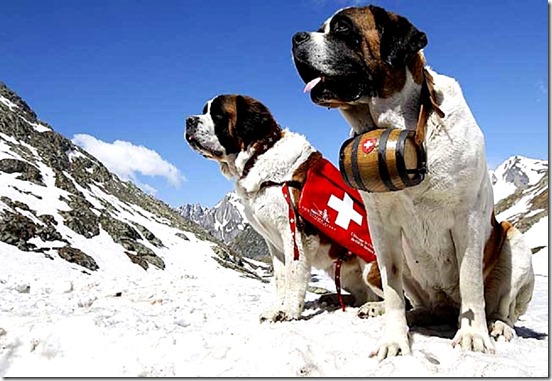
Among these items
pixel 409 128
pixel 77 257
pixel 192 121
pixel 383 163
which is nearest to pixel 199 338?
pixel 383 163

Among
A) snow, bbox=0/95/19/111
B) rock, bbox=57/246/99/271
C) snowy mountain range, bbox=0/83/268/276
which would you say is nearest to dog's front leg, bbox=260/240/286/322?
snowy mountain range, bbox=0/83/268/276

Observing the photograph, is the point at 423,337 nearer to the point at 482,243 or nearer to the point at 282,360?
the point at 482,243

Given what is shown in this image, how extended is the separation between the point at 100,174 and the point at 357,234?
275 ft

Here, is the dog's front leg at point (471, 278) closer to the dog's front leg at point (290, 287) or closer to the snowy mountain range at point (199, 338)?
the snowy mountain range at point (199, 338)

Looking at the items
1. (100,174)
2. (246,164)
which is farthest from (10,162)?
(246,164)

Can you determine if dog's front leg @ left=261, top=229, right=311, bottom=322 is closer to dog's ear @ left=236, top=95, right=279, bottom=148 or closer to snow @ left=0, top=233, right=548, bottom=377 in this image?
snow @ left=0, top=233, right=548, bottom=377

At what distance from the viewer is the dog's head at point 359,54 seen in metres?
3.69

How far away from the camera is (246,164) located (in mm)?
6023

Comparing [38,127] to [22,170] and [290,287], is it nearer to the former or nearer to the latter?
[22,170]

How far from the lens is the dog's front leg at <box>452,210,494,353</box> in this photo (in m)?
3.82

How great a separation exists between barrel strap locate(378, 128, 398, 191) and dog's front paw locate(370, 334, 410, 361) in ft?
3.47

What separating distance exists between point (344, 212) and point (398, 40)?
2.31 meters

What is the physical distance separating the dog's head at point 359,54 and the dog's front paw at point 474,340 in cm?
176

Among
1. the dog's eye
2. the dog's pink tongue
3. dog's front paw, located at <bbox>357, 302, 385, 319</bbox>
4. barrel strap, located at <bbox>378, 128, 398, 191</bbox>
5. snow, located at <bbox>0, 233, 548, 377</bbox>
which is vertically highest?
the dog's eye
